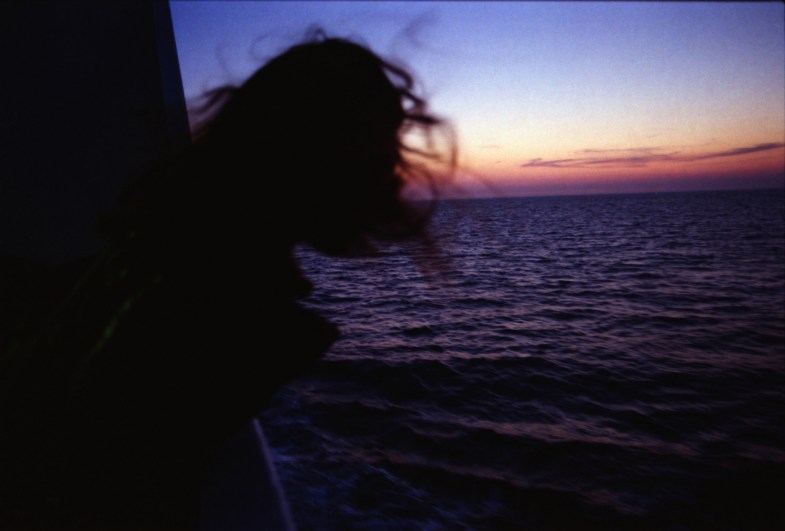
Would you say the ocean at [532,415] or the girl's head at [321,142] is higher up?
the girl's head at [321,142]

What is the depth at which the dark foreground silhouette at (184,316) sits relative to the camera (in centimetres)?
78

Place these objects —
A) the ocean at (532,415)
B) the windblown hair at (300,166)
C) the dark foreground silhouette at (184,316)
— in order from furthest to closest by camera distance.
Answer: the ocean at (532,415)
the windblown hair at (300,166)
the dark foreground silhouette at (184,316)

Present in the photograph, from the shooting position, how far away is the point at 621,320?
1112cm

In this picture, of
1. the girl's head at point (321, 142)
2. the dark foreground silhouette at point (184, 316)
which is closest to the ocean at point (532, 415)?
the girl's head at point (321, 142)

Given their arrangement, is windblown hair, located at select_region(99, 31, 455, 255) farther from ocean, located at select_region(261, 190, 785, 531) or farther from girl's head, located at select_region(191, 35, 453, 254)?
ocean, located at select_region(261, 190, 785, 531)

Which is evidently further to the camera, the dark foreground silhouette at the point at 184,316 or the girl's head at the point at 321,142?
the girl's head at the point at 321,142

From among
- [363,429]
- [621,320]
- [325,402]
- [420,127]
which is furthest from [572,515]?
[621,320]

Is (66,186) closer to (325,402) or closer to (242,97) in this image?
(242,97)

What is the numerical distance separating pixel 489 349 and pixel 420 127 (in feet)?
26.2

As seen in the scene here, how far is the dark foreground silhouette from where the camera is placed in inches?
30.8

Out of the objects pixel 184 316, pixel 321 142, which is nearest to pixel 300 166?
pixel 321 142

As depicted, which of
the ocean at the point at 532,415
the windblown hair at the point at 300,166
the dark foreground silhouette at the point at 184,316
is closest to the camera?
the dark foreground silhouette at the point at 184,316

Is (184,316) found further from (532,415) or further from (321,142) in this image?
(532,415)

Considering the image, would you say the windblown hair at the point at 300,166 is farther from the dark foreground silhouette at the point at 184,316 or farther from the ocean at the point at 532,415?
the ocean at the point at 532,415
